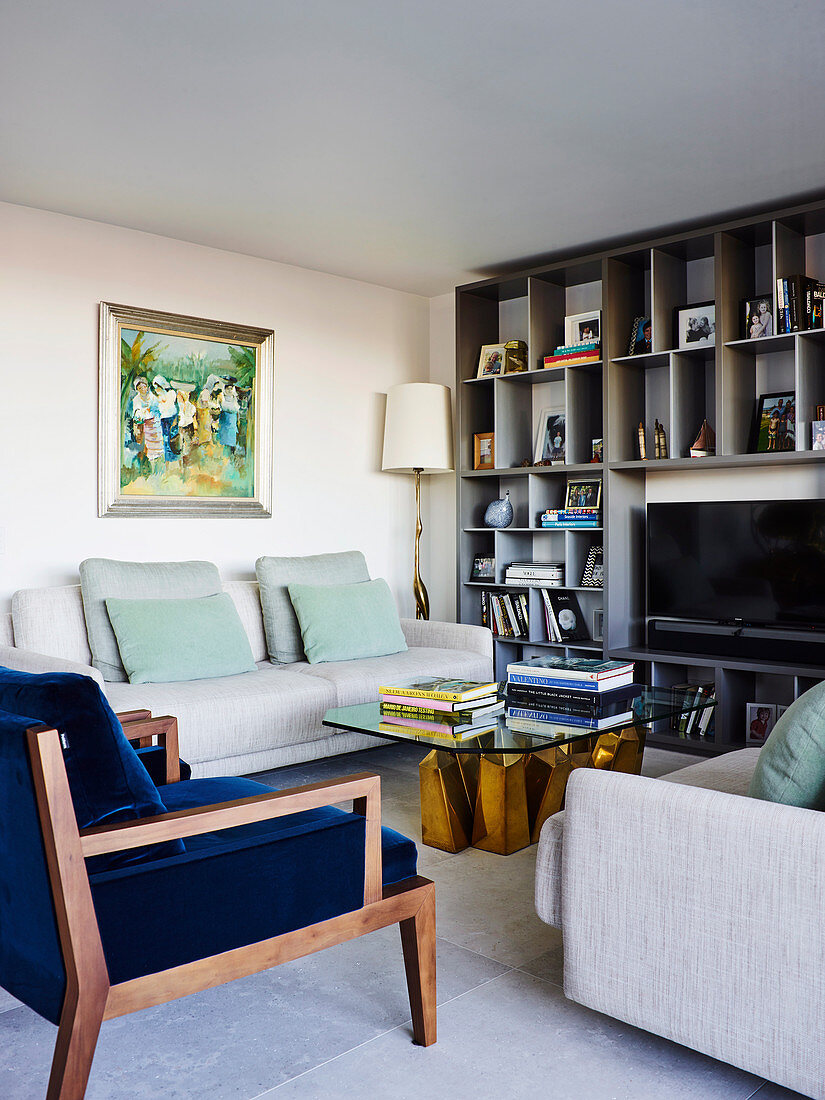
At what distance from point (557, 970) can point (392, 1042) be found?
497 millimetres

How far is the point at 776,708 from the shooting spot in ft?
13.9

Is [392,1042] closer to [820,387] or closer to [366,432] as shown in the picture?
[820,387]

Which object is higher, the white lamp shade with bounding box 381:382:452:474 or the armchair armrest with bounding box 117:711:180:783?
the white lamp shade with bounding box 381:382:452:474

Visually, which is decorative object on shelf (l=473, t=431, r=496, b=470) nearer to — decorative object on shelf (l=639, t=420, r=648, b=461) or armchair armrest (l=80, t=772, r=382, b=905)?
decorative object on shelf (l=639, t=420, r=648, b=461)

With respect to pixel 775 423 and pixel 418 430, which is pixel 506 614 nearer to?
pixel 418 430

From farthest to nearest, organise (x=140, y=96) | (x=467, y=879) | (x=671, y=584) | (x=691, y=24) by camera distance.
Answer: (x=671, y=584) < (x=140, y=96) < (x=467, y=879) < (x=691, y=24)

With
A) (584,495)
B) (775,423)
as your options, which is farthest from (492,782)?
(775,423)

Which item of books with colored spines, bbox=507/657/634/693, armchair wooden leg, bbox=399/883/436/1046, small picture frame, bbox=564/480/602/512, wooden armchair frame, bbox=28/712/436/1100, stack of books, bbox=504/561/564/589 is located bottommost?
armchair wooden leg, bbox=399/883/436/1046

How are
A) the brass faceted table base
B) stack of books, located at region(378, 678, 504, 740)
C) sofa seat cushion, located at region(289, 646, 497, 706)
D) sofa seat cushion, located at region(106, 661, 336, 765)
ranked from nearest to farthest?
stack of books, located at region(378, 678, 504, 740) < the brass faceted table base < sofa seat cushion, located at region(106, 661, 336, 765) < sofa seat cushion, located at region(289, 646, 497, 706)

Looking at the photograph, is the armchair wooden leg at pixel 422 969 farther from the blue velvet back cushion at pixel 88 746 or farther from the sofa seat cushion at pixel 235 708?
the sofa seat cushion at pixel 235 708

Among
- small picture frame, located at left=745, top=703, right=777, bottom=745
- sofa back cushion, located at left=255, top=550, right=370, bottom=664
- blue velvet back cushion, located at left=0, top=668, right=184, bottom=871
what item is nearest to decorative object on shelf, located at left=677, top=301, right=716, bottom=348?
small picture frame, located at left=745, top=703, right=777, bottom=745

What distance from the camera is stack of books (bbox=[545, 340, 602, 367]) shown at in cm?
472

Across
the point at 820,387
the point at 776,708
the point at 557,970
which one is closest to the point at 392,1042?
the point at 557,970

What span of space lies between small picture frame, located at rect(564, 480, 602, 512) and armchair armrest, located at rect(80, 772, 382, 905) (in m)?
3.09
